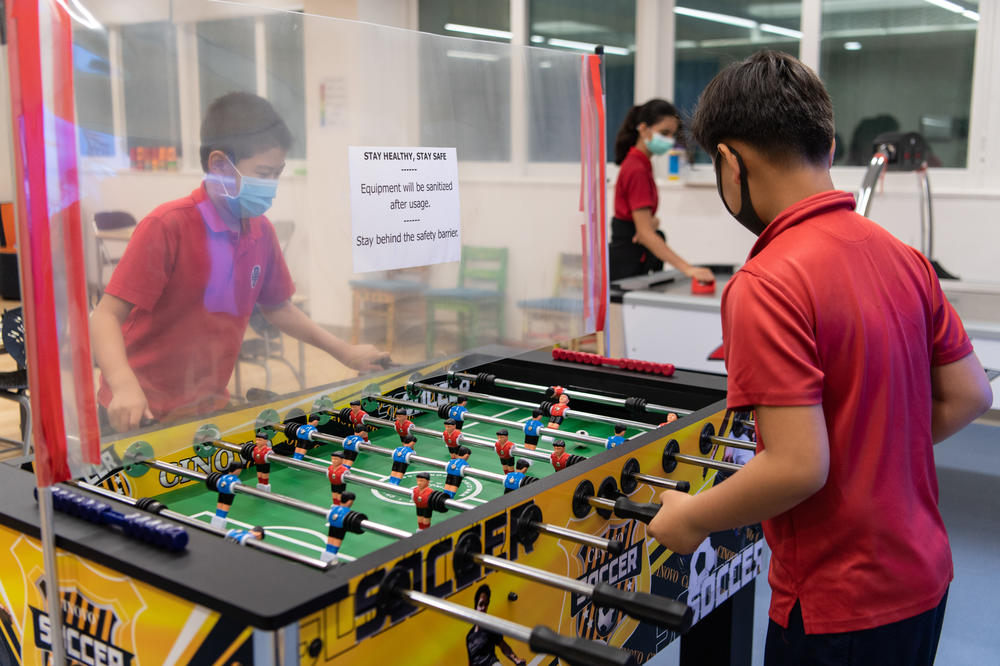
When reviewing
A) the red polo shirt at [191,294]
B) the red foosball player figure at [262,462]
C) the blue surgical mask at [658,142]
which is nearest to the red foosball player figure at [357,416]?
the red foosball player figure at [262,462]

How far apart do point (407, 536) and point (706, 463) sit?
64 cm

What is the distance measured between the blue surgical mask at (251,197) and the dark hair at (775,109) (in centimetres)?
67

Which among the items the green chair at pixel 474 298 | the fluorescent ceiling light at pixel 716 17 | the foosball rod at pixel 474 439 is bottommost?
the foosball rod at pixel 474 439

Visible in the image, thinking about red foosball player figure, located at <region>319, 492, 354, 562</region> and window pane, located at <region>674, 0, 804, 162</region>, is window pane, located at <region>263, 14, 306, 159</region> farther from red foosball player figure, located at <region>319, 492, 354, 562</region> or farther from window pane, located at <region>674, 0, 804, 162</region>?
window pane, located at <region>674, 0, 804, 162</region>

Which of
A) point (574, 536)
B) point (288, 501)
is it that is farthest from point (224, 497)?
point (574, 536)

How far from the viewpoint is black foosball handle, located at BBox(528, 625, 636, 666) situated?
91 centimetres

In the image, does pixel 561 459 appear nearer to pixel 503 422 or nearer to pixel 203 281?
pixel 503 422

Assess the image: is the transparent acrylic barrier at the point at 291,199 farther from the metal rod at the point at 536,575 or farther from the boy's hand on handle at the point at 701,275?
the boy's hand on handle at the point at 701,275

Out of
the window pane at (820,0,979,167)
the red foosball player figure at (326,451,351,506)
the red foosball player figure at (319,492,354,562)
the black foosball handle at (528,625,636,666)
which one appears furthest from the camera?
the window pane at (820,0,979,167)

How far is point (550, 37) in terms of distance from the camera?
22.1 feet

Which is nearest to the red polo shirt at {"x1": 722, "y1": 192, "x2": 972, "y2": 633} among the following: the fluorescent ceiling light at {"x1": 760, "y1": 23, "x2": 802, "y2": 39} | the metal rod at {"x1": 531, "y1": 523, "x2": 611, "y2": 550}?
the metal rod at {"x1": 531, "y1": 523, "x2": 611, "y2": 550}

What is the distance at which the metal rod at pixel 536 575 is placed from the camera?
1067 millimetres

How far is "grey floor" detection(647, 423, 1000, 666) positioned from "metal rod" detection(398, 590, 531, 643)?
1.46 m

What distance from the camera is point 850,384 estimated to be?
1.11 meters
